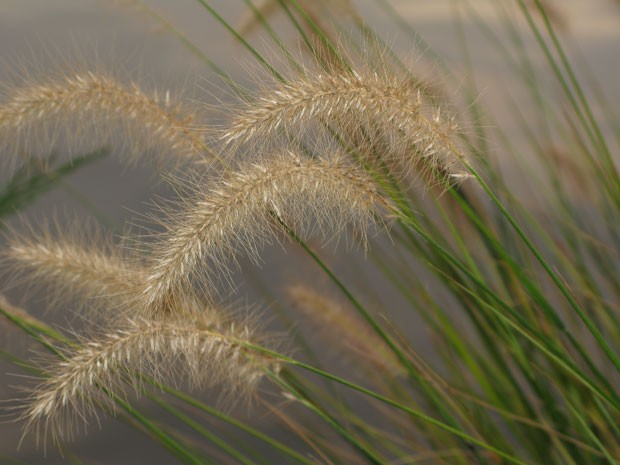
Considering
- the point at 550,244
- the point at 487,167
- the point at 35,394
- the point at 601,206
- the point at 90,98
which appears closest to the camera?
the point at 35,394

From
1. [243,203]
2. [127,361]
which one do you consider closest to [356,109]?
[243,203]

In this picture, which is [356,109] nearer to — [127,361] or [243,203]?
[243,203]

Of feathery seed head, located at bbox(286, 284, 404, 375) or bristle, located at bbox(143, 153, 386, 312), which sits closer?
bristle, located at bbox(143, 153, 386, 312)

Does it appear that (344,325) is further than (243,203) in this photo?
Yes

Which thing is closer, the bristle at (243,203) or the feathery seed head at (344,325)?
the bristle at (243,203)

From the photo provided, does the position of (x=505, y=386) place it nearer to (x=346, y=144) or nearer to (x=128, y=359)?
(x=346, y=144)

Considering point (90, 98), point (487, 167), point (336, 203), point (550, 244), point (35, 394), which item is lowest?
point (550, 244)

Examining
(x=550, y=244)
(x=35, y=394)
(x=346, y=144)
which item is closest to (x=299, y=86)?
(x=346, y=144)

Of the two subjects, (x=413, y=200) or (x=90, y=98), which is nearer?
(x=90, y=98)

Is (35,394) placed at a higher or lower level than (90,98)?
lower

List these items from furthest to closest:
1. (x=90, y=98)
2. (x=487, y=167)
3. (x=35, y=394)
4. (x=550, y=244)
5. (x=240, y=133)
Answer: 1. (x=550, y=244)
2. (x=487, y=167)
3. (x=90, y=98)
4. (x=35, y=394)
5. (x=240, y=133)
